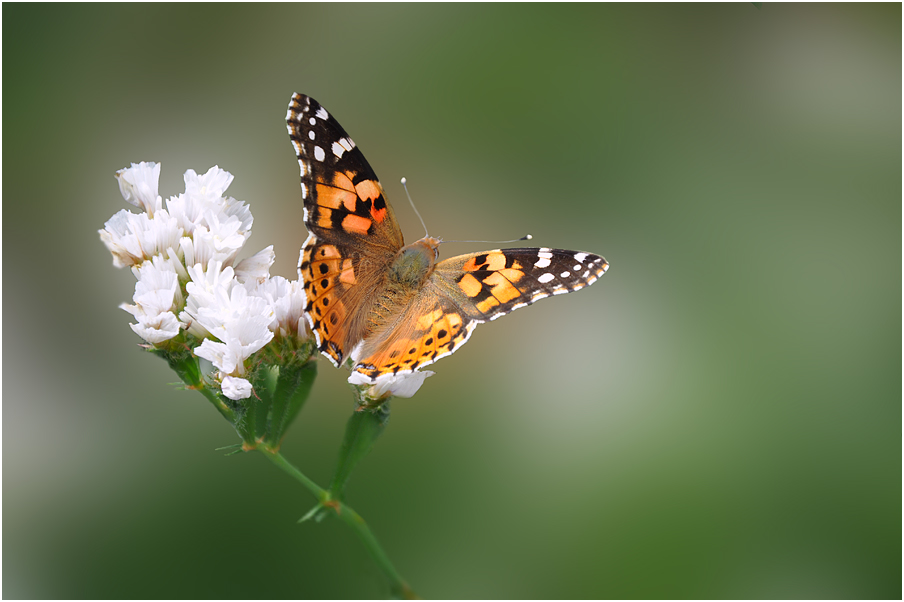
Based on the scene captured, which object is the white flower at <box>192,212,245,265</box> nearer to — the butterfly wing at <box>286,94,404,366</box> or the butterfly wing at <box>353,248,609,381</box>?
the butterfly wing at <box>286,94,404,366</box>

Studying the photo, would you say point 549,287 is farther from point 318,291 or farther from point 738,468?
point 738,468

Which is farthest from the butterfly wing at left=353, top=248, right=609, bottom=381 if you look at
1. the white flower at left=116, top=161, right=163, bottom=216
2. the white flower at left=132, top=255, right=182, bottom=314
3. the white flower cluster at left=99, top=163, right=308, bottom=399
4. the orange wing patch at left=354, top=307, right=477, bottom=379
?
the white flower at left=116, top=161, right=163, bottom=216

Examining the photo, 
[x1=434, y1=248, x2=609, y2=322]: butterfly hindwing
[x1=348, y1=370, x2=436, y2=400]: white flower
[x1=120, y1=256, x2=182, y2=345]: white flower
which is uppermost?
[x1=120, y1=256, x2=182, y2=345]: white flower

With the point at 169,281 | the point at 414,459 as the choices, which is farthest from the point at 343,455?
the point at 414,459

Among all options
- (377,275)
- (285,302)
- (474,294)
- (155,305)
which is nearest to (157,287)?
(155,305)

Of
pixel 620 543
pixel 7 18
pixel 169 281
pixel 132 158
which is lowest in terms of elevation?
pixel 620 543

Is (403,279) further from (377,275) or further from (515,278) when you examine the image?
(515,278)

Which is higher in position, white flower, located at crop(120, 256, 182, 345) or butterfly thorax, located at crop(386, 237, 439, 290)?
white flower, located at crop(120, 256, 182, 345)
